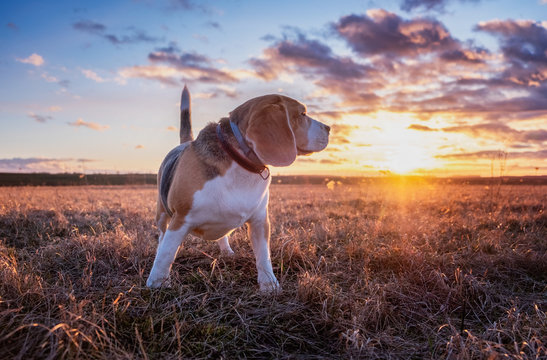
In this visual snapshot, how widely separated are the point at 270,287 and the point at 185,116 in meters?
3.30

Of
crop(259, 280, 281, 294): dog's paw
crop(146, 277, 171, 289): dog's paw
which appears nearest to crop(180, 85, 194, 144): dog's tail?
crop(146, 277, 171, 289): dog's paw

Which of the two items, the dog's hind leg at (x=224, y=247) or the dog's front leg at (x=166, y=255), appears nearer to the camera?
the dog's front leg at (x=166, y=255)

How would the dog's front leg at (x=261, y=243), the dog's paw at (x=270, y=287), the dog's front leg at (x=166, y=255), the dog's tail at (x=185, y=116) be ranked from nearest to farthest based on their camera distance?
the dog's paw at (x=270, y=287), the dog's front leg at (x=166, y=255), the dog's front leg at (x=261, y=243), the dog's tail at (x=185, y=116)

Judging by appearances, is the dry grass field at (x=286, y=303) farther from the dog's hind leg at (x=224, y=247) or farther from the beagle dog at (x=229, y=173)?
the beagle dog at (x=229, y=173)

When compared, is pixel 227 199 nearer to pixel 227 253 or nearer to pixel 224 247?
pixel 227 253

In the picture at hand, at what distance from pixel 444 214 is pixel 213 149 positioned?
718cm

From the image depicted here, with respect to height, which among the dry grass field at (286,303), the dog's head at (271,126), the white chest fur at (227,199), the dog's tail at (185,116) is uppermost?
the dog's tail at (185,116)

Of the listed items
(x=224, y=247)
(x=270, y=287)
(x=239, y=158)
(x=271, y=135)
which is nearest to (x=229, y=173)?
(x=239, y=158)

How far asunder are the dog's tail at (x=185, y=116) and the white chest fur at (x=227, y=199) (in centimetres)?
250

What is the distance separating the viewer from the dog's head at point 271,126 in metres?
3.26

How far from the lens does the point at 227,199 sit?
330 centimetres

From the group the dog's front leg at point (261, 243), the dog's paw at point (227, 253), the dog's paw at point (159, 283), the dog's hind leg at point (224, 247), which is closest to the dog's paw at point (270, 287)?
the dog's front leg at point (261, 243)

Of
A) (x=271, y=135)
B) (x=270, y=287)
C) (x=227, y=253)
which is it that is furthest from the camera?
(x=227, y=253)

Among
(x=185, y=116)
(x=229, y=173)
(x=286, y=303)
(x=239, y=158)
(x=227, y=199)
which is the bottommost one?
(x=286, y=303)
